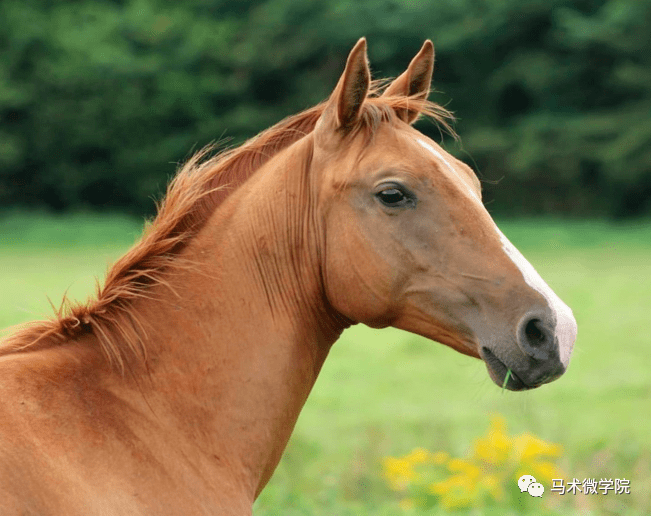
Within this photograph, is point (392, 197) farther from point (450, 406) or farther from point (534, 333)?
point (450, 406)

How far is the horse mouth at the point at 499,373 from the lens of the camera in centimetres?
242

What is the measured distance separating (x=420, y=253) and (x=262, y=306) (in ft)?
1.75

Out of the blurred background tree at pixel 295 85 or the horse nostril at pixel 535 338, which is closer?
the horse nostril at pixel 535 338

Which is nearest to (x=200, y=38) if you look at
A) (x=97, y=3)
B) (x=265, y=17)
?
(x=265, y=17)

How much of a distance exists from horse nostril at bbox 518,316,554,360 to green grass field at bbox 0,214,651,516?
356 millimetres

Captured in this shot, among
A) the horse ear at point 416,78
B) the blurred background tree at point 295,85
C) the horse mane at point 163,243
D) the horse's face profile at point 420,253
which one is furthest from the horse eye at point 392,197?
the blurred background tree at point 295,85

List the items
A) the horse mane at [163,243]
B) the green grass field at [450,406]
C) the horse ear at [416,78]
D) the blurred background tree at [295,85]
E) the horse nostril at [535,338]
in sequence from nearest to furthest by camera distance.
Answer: the horse nostril at [535,338] → the horse mane at [163,243] → the horse ear at [416,78] → the green grass field at [450,406] → the blurred background tree at [295,85]

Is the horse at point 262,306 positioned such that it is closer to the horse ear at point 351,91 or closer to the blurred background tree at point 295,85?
the horse ear at point 351,91

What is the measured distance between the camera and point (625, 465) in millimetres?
5961

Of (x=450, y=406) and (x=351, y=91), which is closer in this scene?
(x=351, y=91)

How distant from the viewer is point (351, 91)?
8.39 feet

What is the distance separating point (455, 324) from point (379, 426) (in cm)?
495

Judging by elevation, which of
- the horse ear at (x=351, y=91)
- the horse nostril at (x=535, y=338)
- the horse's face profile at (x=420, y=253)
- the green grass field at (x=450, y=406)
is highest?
the horse ear at (x=351, y=91)

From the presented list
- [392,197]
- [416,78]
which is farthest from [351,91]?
[416,78]
